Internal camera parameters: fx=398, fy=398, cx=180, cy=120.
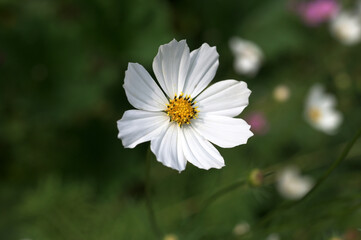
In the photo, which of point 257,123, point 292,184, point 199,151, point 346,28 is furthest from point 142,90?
point 346,28

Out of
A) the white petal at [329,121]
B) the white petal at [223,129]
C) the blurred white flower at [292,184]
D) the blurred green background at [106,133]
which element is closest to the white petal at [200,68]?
the white petal at [223,129]

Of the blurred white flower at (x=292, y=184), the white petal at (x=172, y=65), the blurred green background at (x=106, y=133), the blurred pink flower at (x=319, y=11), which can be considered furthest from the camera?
the blurred pink flower at (x=319, y=11)

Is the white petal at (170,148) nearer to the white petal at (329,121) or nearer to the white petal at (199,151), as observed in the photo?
the white petal at (199,151)

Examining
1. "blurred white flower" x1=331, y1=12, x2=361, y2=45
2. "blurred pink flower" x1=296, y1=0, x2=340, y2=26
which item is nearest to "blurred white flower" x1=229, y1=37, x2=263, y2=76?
"blurred pink flower" x1=296, y1=0, x2=340, y2=26

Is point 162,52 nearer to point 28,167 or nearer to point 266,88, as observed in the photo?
point 28,167

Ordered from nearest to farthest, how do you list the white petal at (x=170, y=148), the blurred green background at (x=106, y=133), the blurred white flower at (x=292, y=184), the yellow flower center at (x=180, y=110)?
the white petal at (x=170, y=148) < the yellow flower center at (x=180, y=110) < the blurred green background at (x=106, y=133) < the blurred white flower at (x=292, y=184)

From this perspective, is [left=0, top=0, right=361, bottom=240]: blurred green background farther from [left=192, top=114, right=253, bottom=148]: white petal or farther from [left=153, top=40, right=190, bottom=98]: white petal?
[left=153, top=40, right=190, bottom=98]: white petal

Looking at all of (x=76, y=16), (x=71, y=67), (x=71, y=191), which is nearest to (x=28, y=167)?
(x=71, y=191)
